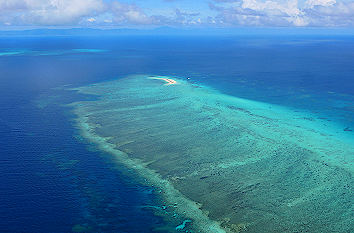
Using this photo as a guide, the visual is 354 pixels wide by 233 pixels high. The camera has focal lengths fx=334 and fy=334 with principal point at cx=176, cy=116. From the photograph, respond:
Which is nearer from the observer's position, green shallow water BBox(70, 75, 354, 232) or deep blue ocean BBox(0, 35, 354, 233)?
deep blue ocean BBox(0, 35, 354, 233)

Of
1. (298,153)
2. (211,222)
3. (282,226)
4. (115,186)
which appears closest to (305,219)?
(282,226)

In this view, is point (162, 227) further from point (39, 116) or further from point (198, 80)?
point (198, 80)

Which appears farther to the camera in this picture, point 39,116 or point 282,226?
point 39,116

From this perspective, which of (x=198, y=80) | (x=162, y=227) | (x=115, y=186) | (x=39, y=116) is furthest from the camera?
(x=198, y=80)

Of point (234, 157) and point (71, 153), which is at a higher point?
point (71, 153)

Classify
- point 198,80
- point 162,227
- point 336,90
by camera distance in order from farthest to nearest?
1. point 198,80
2. point 336,90
3. point 162,227

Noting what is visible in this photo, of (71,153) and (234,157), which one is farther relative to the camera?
(71,153)

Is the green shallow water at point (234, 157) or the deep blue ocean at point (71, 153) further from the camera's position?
the green shallow water at point (234, 157)

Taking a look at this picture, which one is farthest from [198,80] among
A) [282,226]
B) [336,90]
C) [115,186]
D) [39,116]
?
[282,226]
